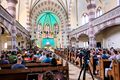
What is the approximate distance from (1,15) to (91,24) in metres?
10.3

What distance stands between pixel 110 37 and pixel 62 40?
839 inches

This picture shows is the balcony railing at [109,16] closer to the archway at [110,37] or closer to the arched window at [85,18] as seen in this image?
the archway at [110,37]

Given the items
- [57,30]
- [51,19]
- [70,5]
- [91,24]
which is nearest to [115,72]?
[91,24]

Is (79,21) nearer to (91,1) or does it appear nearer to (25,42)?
(25,42)

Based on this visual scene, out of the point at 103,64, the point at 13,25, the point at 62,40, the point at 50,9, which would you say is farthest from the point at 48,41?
the point at 103,64

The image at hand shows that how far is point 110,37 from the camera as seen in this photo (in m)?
20.1

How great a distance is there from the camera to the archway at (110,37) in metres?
18.5

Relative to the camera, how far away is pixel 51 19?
49.3m

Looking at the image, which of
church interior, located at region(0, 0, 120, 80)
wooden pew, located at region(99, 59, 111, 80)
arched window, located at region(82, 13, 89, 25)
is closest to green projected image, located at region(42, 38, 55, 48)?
church interior, located at region(0, 0, 120, 80)

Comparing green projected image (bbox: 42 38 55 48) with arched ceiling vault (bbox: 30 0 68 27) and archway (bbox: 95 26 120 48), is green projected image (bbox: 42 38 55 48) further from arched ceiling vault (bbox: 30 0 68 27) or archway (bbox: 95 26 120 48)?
archway (bbox: 95 26 120 48)

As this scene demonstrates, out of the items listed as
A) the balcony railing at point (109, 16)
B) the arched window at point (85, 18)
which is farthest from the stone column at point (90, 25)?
the arched window at point (85, 18)

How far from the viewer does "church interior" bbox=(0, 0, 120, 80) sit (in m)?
7.41

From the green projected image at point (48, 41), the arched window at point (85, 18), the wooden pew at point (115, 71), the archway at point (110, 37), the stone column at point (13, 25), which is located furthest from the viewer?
the green projected image at point (48, 41)

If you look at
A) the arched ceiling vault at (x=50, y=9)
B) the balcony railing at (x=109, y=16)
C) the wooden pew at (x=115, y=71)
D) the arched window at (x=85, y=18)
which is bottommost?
the wooden pew at (x=115, y=71)
